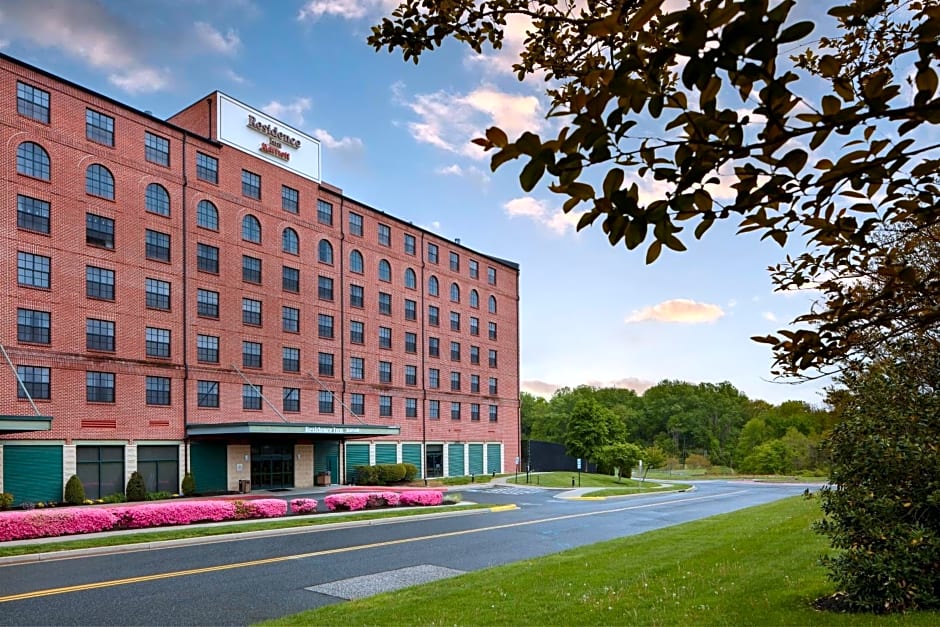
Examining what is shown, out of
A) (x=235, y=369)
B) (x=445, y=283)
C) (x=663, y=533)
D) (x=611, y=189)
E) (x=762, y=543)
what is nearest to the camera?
(x=611, y=189)

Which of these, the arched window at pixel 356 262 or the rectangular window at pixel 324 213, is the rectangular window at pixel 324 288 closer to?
the arched window at pixel 356 262

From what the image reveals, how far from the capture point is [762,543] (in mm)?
16328

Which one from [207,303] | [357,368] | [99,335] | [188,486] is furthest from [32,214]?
[357,368]

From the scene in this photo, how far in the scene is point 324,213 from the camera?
164ft

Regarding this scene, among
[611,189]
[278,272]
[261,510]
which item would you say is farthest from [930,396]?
[278,272]

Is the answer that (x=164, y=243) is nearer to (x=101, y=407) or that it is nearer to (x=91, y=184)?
(x=91, y=184)

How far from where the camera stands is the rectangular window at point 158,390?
3759 cm

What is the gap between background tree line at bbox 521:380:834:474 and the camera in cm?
6956

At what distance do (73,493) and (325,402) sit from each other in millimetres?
17999

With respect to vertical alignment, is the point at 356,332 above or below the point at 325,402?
above

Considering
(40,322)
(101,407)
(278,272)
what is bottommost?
(101,407)

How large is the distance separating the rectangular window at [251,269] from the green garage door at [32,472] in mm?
14335

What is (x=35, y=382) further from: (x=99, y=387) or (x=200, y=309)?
(x=200, y=309)

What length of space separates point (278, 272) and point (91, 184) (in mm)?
12369
